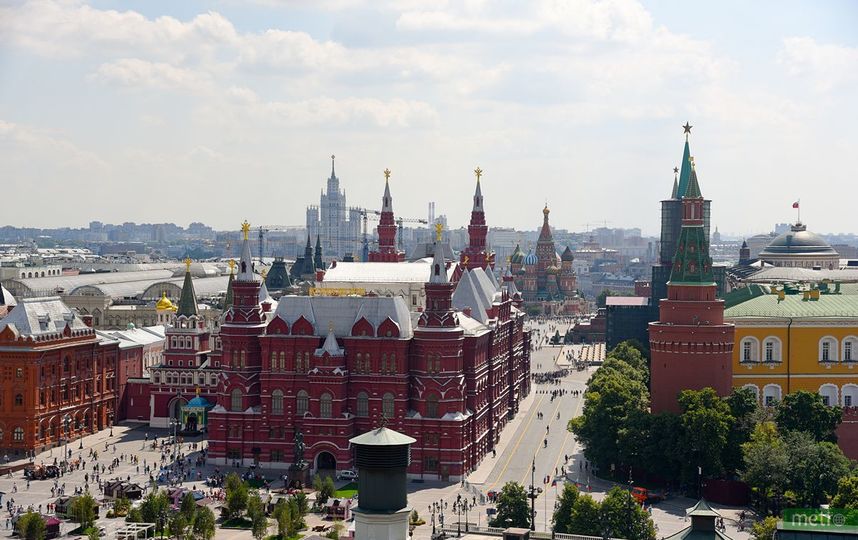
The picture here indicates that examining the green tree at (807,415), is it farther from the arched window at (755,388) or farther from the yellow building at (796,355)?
the yellow building at (796,355)

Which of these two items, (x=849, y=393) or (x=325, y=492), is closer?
(x=325, y=492)

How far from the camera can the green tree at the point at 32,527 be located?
244 feet

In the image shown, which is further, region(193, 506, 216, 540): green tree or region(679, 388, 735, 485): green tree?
region(679, 388, 735, 485): green tree

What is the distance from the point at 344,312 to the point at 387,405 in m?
7.90

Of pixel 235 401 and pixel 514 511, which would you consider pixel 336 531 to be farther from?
pixel 235 401

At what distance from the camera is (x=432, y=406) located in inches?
3927

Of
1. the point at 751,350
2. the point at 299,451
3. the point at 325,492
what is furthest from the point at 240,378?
the point at 751,350

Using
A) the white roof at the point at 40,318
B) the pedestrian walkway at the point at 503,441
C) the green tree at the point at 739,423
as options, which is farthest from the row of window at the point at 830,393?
the white roof at the point at 40,318

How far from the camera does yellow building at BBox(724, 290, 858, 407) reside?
10525 cm

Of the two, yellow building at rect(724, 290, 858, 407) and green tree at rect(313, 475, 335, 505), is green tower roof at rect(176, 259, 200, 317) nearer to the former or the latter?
A: green tree at rect(313, 475, 335, 505)

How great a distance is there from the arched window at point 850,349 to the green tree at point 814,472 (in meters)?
22.8

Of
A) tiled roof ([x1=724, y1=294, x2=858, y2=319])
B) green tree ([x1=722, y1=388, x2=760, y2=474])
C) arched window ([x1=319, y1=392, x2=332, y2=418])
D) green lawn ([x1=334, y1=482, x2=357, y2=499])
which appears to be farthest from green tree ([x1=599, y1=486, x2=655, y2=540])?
A: tiled roof ([x1=724, y1=294, x2=858, y2=319])

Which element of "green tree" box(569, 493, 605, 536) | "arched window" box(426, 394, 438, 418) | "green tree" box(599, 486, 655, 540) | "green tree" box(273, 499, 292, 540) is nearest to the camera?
"green tree" box(599, 486, 655, 540)

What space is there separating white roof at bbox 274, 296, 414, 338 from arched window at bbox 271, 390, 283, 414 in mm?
5446
